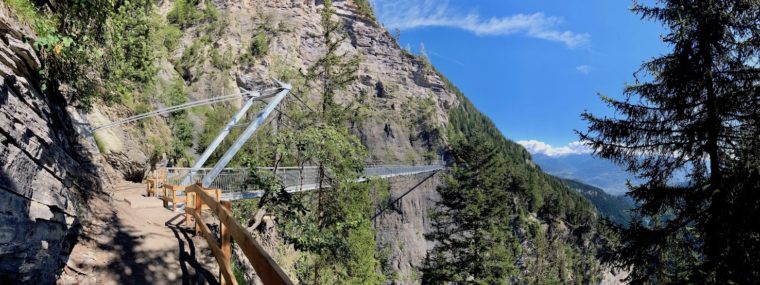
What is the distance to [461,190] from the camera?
17250 mm

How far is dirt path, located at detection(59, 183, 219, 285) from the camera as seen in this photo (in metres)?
4.05

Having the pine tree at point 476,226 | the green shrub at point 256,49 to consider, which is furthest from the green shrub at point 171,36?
the pine tree at point 476,226

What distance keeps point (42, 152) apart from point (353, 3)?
7853cm

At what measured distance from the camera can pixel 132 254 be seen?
15.6ft

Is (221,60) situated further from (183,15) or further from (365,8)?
(365,8)

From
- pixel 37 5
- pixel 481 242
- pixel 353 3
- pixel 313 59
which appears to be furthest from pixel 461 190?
pixel 353 3

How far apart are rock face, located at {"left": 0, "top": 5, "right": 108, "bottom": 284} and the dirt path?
25 centimetres

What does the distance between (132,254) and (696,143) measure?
851 cm

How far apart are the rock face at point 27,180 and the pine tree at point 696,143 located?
7932mm

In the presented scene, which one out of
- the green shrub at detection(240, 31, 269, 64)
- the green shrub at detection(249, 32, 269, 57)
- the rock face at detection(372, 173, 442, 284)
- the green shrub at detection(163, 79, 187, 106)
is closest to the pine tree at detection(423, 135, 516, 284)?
the green shrub at detection(163, 79, 187, 106)

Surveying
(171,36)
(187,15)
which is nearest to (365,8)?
(187,15)

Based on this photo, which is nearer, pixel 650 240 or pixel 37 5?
pixel 37 5

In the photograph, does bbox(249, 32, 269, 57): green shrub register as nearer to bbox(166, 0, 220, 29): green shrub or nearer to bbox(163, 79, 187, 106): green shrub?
bbox(166, 0, 220, 29): green shrub

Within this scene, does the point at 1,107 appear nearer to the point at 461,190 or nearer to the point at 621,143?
the point at 621,143
